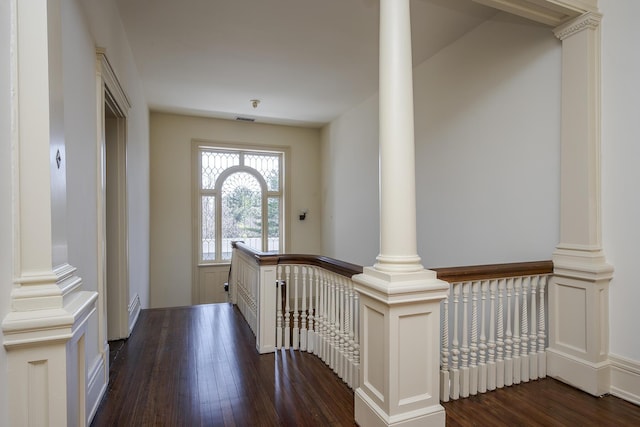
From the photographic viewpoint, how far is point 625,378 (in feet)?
6.91

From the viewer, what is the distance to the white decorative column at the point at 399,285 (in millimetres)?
1711

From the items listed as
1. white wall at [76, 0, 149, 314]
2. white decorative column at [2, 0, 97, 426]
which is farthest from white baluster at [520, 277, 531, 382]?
white wall at [76, 0, 149, 314]

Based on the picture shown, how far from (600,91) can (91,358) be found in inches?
143

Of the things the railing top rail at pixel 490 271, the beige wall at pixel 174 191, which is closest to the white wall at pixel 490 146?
the railing top rail at pixel 490 271

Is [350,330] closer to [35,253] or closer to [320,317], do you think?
[320,317]

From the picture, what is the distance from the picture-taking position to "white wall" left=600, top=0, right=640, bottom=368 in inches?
81.3

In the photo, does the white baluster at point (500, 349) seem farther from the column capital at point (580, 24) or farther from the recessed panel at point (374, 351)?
the column capital at point (580, 24)

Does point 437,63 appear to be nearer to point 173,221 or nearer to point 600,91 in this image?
point 600,91

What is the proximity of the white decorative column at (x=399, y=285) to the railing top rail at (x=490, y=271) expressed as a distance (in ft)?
1.13

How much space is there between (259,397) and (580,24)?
10.6 ft

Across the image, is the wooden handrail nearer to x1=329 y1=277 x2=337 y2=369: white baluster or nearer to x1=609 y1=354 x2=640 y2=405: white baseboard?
x1=329 y1=277 x2=337 y2=369: white baluster

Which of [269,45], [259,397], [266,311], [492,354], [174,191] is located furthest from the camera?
[174,191]

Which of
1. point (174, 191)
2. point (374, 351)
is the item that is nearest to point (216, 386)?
point (374, 351)

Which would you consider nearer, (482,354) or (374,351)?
(374,351)
